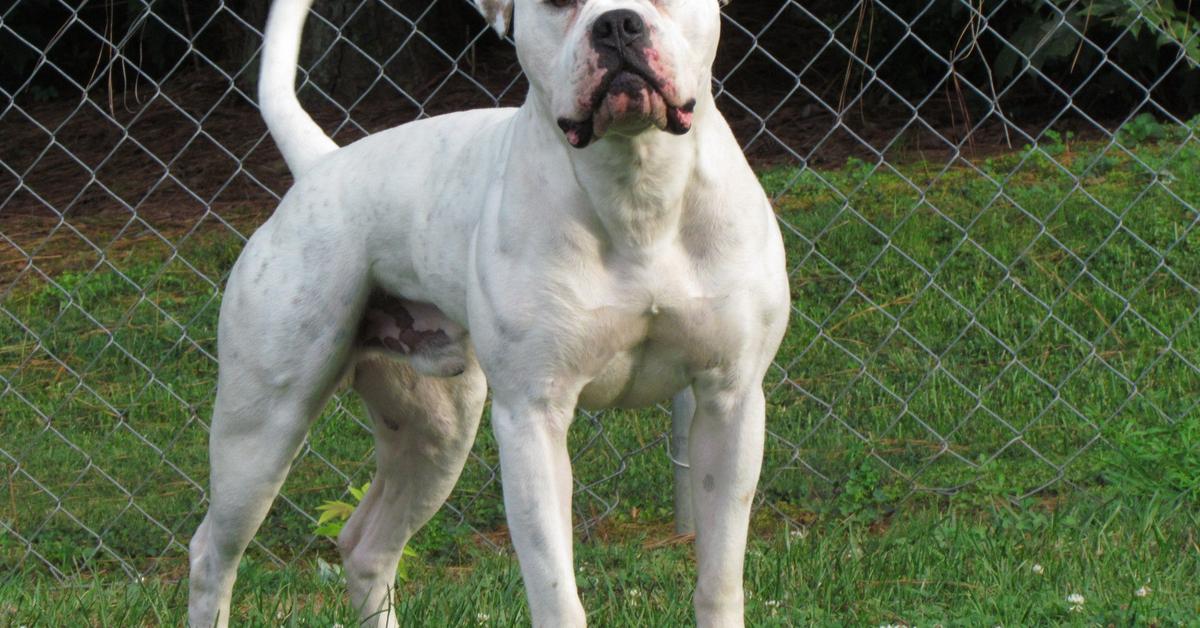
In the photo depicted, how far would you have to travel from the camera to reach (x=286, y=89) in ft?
12.7

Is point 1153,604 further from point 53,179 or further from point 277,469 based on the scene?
point 53,179

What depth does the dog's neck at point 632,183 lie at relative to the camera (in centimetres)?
289

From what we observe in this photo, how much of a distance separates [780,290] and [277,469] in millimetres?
1261

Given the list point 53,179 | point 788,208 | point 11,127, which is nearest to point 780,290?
point 788,208

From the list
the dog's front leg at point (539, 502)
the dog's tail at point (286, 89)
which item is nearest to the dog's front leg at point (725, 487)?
the dog's front leg at point (539, 502)

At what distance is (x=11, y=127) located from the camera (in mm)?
8883

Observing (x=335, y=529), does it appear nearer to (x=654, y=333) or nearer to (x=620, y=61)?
(x=654, y=333)

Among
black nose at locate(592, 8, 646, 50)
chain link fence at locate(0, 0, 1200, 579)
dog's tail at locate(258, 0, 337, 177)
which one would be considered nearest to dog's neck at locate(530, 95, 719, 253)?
black nose at locate(592, 8, 646, 50)

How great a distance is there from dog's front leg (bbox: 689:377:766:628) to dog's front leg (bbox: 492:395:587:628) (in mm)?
282

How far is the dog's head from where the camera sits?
2645 millimetres

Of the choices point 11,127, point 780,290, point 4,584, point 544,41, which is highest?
point 544,41

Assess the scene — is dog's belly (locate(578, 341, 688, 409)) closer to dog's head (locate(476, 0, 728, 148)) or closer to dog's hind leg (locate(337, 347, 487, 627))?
dog's head (locate(476, 0, 728, 148))

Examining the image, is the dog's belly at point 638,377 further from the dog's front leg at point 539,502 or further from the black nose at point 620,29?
the black nose at point 620,29

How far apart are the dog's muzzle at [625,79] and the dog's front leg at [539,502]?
0.56 meters
